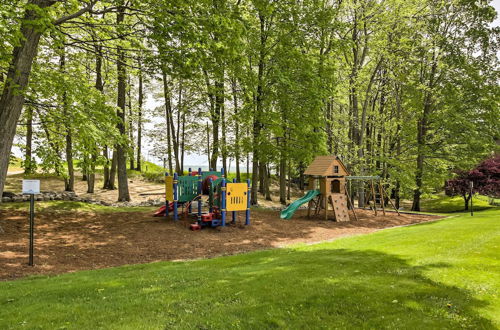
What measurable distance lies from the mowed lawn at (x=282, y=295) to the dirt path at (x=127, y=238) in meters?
1.58

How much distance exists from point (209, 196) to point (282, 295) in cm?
→ 956

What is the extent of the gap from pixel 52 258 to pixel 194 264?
149 inches

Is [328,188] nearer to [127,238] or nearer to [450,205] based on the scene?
[127,238]

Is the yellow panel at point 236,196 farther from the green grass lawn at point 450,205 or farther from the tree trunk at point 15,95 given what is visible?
the green grass lawn at point 450,205

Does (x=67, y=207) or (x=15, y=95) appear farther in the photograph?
(x=67, y=207)

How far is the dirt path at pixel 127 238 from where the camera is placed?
833cm

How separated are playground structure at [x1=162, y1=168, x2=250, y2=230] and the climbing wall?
199 inches

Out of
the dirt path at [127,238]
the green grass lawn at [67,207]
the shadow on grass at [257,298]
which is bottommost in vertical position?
the dirt path at [127,238]

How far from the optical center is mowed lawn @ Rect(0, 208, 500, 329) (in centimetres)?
405

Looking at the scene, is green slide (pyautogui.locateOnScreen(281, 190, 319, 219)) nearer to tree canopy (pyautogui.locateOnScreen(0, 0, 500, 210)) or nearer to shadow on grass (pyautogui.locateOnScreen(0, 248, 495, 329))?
tree canopy (pyautogui.locateOnScreen(0, 0, 500, 210))

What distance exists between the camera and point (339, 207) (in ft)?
54.2

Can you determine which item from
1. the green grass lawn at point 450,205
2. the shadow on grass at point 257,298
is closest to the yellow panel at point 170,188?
the shadow on grass at point 257,298

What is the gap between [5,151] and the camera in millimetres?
9047

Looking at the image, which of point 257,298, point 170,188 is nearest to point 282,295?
point 257,298
